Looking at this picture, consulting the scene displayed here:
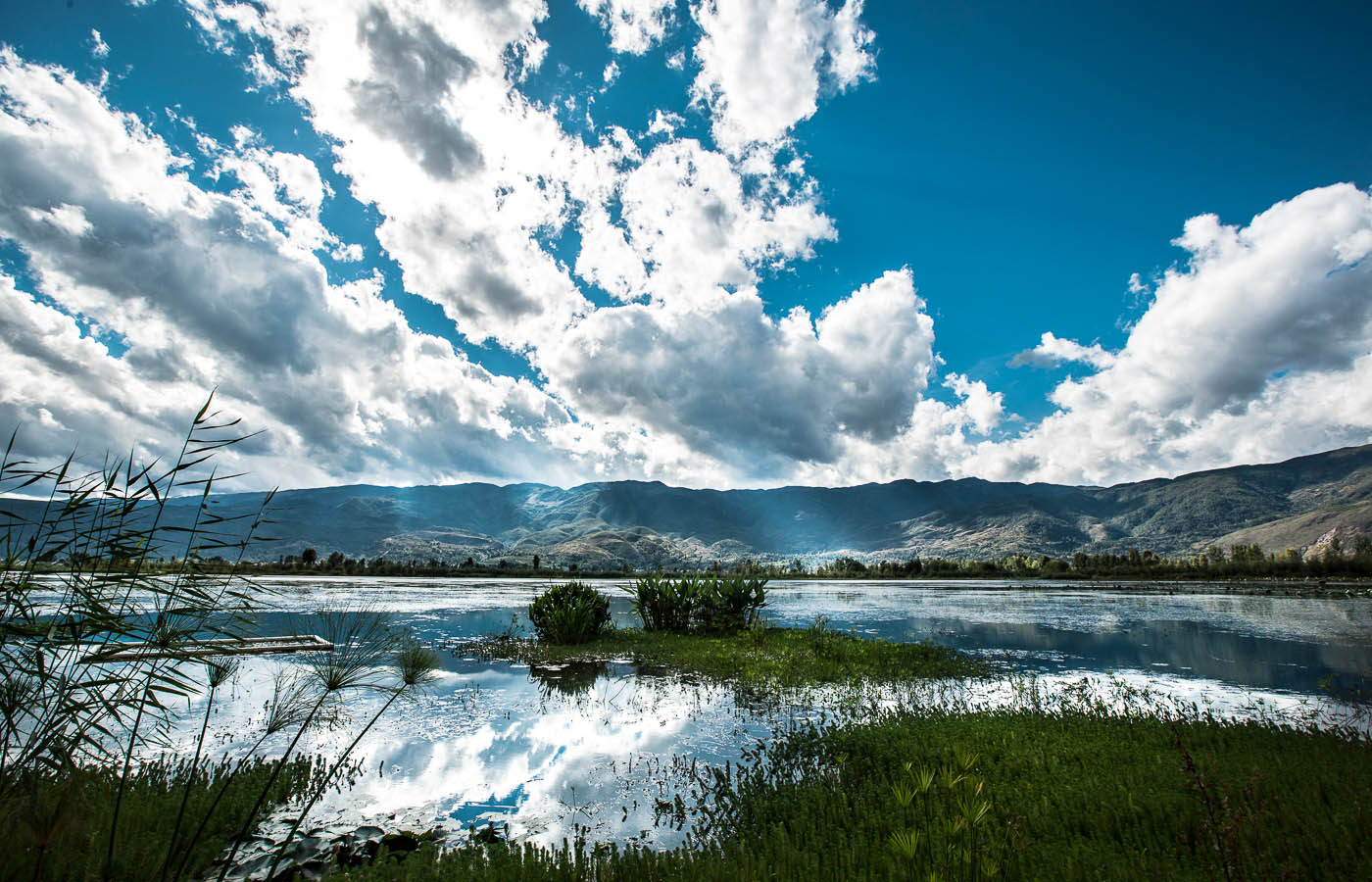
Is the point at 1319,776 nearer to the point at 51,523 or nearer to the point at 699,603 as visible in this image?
the point at 51,523

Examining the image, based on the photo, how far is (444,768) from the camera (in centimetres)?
1123

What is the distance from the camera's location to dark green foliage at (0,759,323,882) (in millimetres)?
5062

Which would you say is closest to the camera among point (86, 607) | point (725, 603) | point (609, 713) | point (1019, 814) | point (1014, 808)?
point (86, 607)

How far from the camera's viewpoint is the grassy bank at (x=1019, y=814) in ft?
20.2

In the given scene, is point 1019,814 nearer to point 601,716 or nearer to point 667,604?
point 601,716

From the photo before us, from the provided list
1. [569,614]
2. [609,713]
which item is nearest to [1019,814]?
[609,713]

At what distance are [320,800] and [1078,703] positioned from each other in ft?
52.2

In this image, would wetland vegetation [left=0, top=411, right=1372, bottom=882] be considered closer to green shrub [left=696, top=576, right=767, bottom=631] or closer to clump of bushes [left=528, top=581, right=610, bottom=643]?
clump of bushes [left=528, top=581, right=610, bottom=643]

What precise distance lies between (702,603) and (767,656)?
28.9ft

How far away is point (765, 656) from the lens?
2147cm

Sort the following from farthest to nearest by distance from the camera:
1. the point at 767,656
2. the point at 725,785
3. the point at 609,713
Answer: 1. the point at 767,656
2. the point at 609,713
3. the point at 725,785

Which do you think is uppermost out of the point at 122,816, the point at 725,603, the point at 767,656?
the point at 725,603

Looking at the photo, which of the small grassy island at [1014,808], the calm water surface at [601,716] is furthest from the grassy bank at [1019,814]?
the calm water surface at [601,716]

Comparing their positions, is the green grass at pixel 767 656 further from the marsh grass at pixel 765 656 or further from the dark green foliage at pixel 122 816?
the dark green foliage at pixel 122 816
